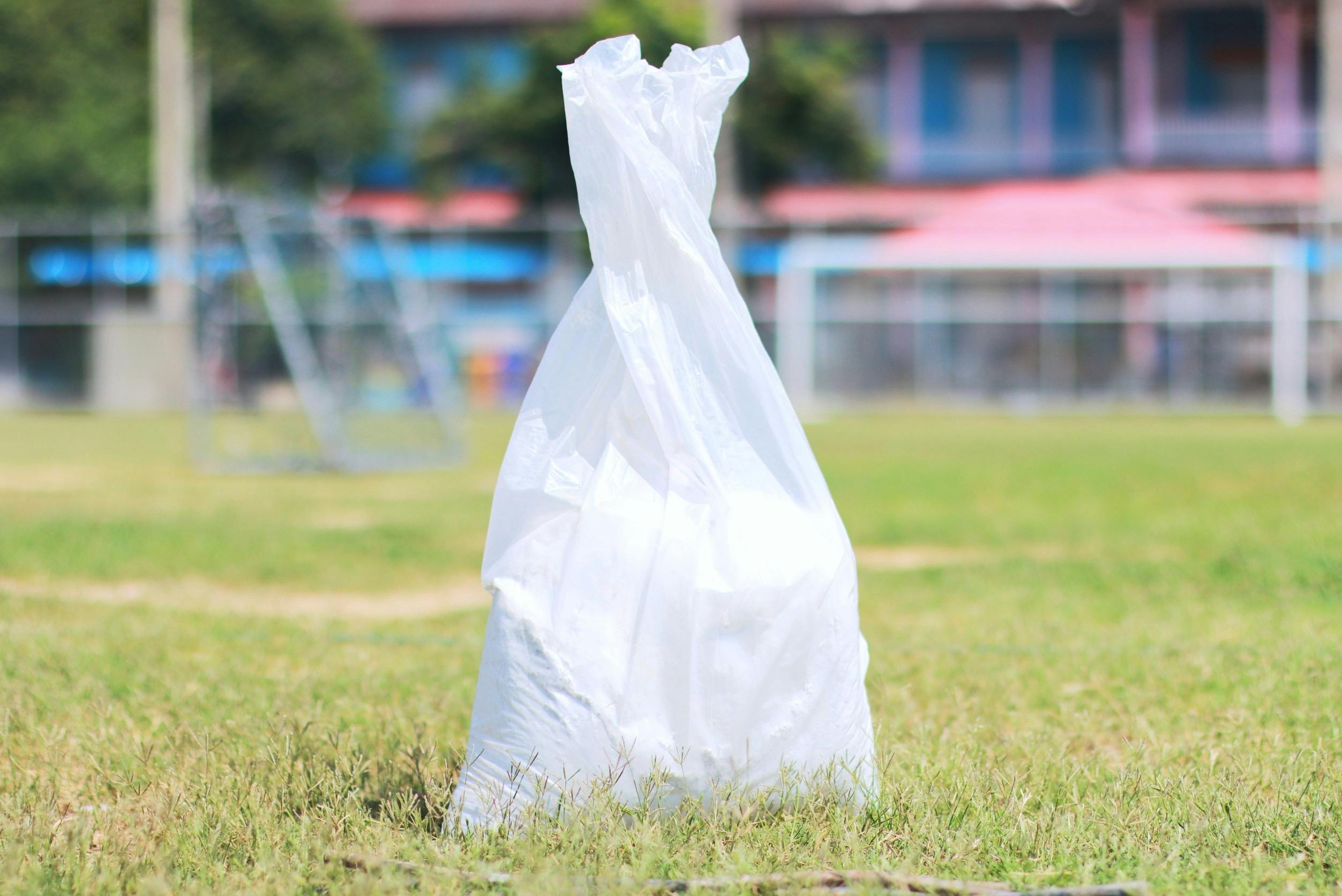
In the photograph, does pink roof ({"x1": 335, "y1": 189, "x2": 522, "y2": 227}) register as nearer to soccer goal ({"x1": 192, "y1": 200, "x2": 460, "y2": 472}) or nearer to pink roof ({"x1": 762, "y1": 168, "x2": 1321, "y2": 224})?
pink roof ({"x1": 762, "y1": 168, "x2": 1321, "y2": 224})

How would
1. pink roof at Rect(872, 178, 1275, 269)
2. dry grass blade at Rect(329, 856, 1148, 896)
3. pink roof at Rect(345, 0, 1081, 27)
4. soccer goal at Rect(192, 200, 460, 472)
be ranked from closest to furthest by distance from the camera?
dry grass blade at Rect(329, 856, 1148, 896) → soccer goal at Rect(192, 200, 460, 472) → pink roof at Rect(872, 178, 1275, 269) → pink roof at Rect(345, 0, 1081, 27)

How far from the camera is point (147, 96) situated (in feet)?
103

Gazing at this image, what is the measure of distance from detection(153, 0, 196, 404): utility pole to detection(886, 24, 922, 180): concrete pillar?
12.6 metres

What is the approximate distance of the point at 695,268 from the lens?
9.42ft

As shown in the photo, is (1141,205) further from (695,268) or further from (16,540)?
(695,268)

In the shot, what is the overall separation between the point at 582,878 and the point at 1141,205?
2210cm

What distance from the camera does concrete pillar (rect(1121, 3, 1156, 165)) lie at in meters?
29.1

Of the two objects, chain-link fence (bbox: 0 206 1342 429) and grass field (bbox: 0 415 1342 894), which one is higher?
chain-link fence (bbox: 0 206 1342 429)

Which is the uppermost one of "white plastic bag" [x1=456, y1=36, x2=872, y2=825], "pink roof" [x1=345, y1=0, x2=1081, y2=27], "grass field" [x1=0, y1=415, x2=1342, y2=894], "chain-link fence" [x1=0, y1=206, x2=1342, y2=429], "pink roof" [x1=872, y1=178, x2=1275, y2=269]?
"pink roof" [x1=345, y1=0, x2=1081, y2=27]

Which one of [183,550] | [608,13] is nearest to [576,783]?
[183,550]

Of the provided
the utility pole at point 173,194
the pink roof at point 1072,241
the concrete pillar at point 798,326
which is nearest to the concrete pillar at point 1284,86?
the pink roof at point 1072,241

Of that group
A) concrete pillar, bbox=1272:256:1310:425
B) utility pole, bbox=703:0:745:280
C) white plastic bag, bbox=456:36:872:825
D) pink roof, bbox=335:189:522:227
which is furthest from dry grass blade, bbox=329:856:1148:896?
pink roof, bbox=335:189:522:227

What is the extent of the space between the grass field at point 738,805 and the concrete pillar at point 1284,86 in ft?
68.4

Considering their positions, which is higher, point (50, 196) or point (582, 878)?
point (50, 196)
